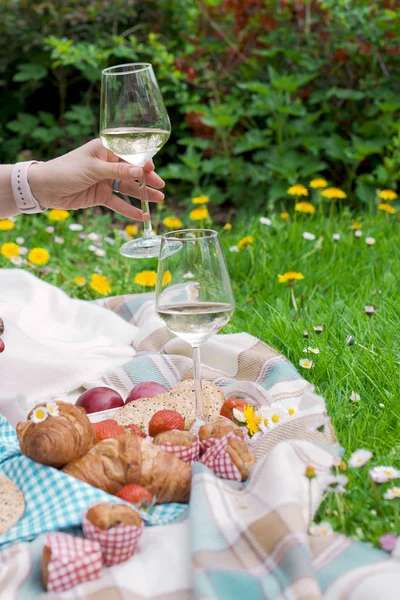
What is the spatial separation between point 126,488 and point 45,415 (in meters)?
0.23

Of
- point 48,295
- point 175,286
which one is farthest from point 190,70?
point 175,286

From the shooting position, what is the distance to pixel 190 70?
5.49m

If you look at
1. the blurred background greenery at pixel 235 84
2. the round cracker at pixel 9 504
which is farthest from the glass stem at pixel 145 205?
the blurred background greenery at pixel 235 84

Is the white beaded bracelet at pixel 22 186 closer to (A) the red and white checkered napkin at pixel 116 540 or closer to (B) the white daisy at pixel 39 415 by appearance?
(B) the white daisy at pixel 39 415

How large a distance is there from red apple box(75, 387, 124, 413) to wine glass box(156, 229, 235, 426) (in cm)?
52

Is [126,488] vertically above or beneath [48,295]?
above

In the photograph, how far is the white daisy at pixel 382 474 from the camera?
1.62m

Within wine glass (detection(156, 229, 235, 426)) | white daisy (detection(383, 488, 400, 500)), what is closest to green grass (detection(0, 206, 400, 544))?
white daisy (detection(383, 488, 400, 500))

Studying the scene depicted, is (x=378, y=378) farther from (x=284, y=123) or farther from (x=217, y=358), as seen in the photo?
(x=284, y=123)

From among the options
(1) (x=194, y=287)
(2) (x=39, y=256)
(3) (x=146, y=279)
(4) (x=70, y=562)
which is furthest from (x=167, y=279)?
(2) (x=39, y=256)

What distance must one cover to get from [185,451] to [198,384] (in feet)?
0.65

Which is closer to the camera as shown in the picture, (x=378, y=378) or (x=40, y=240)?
(x=378, y=378)

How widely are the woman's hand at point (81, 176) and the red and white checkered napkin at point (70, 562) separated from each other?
117 cm

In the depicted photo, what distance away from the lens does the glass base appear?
7.62ft
